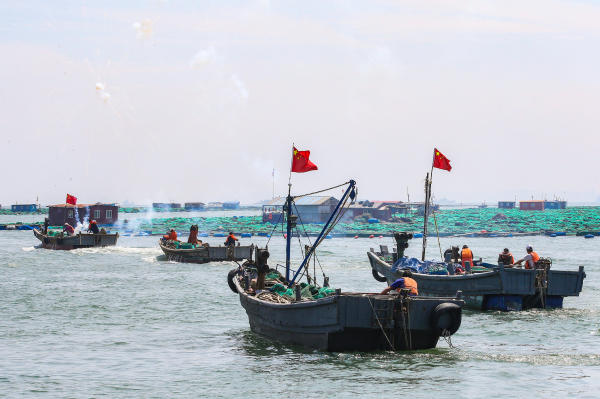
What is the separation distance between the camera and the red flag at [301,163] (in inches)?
1000

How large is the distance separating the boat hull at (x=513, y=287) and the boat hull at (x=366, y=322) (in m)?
8.96

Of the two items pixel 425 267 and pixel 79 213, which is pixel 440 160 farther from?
pixel 79 213

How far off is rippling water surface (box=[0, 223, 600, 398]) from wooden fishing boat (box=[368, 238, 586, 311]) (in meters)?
0.79

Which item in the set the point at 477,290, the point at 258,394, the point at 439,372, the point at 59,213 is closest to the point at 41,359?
the point at 258,394

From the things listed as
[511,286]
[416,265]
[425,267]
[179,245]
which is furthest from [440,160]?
[179,245]

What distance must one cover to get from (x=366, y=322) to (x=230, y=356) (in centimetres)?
439

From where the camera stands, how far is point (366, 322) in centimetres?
1864

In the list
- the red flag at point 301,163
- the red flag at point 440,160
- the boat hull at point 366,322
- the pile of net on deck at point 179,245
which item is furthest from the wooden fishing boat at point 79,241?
the boat hull at point 366,322

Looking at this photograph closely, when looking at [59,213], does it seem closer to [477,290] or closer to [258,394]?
[477,290]

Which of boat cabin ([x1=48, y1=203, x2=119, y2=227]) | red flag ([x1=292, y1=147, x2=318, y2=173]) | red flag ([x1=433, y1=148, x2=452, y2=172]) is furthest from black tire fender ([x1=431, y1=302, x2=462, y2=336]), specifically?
boat cabin ([x1=48, y1=203, x2=119, y2=227])

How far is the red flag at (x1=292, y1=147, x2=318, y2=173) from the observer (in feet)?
83.3

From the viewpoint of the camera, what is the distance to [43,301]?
32250 millimetres

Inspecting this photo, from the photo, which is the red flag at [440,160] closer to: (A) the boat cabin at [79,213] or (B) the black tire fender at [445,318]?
(B) the black tire fender at [445,318]

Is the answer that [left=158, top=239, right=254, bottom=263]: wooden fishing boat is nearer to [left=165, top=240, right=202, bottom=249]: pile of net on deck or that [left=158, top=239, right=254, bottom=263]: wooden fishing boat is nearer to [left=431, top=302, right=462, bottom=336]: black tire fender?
[left=165, top=240, right=202, bottom=249]: pile of net on deck
